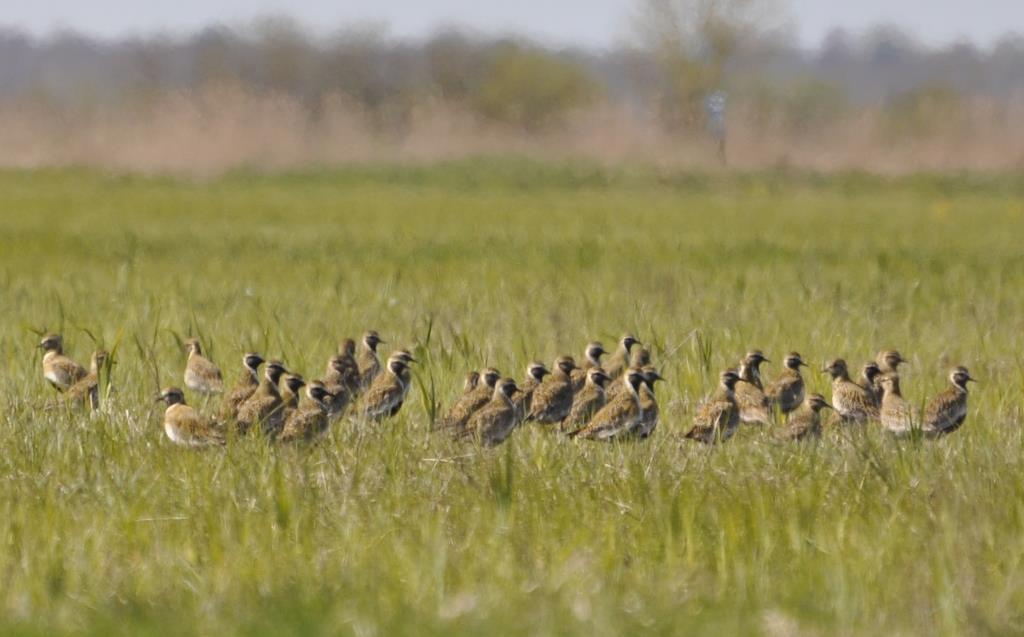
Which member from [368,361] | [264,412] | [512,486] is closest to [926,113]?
[368,361]

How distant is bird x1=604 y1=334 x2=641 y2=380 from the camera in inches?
332

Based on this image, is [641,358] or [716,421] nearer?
[716,421]

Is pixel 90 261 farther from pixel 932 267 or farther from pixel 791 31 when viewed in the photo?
pixel 791 31

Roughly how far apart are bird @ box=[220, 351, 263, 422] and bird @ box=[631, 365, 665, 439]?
1.47 meters

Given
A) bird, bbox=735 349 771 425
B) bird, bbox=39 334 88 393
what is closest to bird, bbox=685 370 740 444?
bird, bbox=735 349 771 425

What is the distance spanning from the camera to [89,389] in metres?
7.31

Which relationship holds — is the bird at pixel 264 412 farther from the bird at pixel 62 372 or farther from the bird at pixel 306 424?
the bird at pixel 62 372

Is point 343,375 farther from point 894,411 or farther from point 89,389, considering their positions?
point 894,411

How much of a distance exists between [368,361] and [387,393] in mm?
1083

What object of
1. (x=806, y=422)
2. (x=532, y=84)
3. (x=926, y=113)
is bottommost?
(x=806, y=422)

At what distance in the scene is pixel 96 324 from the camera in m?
9.97

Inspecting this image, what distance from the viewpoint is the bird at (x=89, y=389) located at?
7197 millimetres

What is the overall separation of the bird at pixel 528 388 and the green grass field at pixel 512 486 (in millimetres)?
147

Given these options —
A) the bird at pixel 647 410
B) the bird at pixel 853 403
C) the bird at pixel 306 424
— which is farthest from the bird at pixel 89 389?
the bird at pixel 853 403
